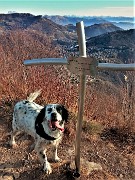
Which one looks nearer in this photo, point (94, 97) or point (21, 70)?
point (94, 97)

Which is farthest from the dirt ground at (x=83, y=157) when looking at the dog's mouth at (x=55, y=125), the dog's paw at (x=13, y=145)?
the dog's mouth at (x=55, y=125)

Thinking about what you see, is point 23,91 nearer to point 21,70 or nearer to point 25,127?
point 21,70

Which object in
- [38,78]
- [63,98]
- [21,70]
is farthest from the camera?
[21,70]

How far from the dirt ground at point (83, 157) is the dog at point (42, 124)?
0.47 ft

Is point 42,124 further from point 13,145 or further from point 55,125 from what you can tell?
point 13,145

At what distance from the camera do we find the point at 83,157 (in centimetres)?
438

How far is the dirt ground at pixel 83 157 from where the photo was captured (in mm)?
3998

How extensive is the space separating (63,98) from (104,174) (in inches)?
69.9

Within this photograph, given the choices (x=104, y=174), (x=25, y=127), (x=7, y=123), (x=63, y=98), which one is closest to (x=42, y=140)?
(x=25, y=127)

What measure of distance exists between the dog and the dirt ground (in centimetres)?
14

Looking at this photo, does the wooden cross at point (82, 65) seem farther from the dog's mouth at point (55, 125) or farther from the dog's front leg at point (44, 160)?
the dog's front leg at point (44, 160)

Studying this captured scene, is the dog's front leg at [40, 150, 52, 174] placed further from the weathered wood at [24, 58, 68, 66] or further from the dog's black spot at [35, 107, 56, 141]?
the weathered wood at [24, 58, 68, 66]

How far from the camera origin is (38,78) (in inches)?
233

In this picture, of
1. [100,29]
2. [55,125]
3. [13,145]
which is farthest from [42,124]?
[100,29]
